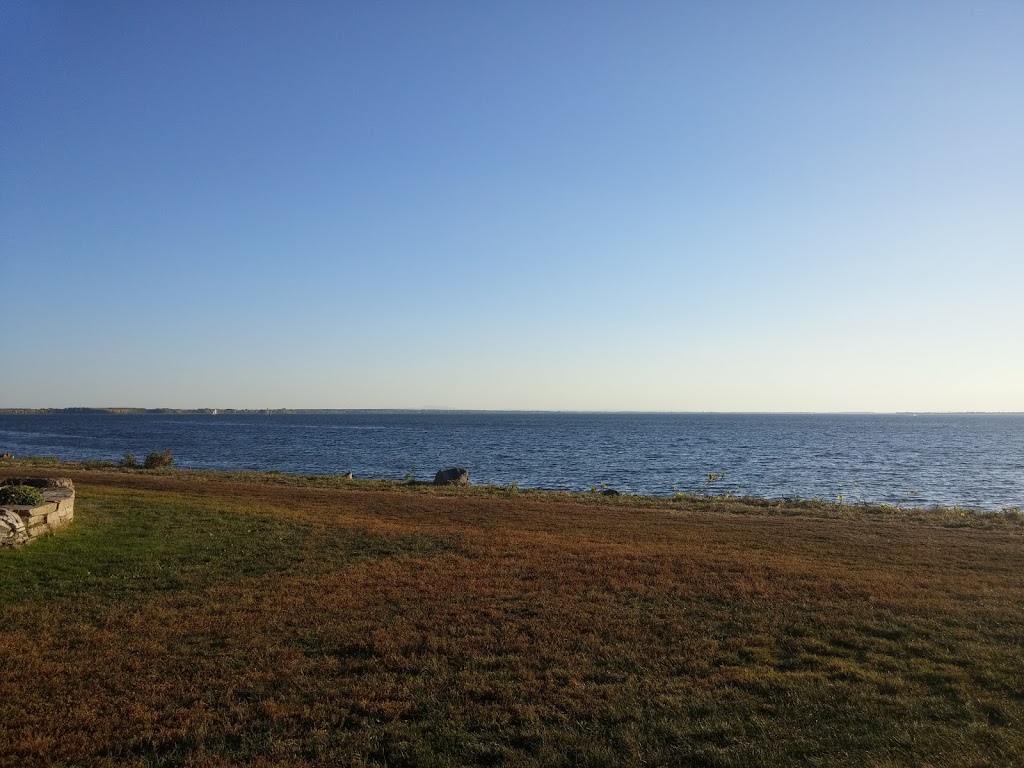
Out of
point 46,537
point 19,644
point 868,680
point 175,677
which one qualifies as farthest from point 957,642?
point 46,537

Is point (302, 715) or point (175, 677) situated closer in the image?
point (302, 715)

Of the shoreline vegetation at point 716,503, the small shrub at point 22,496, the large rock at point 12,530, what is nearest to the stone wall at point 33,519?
the large rock at point 12,530

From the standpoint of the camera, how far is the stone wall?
14.1 m

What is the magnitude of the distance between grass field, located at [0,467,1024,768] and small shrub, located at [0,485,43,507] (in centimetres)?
124

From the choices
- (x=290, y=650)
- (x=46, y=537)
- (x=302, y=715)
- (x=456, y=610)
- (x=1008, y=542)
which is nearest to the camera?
(x=302, y=715)

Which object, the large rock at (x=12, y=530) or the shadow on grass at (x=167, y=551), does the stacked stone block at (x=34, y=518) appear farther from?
the shadow on grass at (x=167, y=551)

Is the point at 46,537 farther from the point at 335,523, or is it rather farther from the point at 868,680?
the point at 868,680

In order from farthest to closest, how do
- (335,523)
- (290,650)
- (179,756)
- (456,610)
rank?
1. (335,523)
2. (456,610)
3. (290,650)
4. (179,756)

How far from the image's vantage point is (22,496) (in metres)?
15.8

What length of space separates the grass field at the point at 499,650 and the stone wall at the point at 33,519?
45 centimetres

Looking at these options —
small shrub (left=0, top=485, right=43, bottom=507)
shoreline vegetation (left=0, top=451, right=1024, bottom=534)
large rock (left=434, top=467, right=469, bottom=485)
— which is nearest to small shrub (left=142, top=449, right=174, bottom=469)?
shoreline vegetation (left=0, top=451, right=1024, bottom=534)

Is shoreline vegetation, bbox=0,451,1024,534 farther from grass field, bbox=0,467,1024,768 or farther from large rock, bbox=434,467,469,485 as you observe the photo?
grass field, bbox=0,467,1024,768

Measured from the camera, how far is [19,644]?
29.0 feet

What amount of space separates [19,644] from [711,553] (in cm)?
1353
